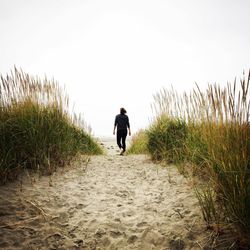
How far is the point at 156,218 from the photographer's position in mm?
2393

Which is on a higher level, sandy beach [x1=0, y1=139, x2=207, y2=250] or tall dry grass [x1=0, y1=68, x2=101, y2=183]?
tall dry grass [x1=0, y1=68, x2=101, y2=183]

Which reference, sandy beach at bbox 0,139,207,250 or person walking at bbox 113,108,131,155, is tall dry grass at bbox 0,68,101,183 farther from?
person walking at bbox 113,108,131,155

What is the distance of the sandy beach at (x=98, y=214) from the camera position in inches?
79.6

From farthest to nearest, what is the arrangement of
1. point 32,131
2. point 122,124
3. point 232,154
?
point 122,124 < point 32,131 < point 232,154

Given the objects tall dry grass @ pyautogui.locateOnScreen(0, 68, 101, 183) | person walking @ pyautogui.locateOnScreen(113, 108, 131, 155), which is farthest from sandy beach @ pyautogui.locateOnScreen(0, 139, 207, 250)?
person walking @ pyautogui.locateOnScreen(113, 108, 131, 155)

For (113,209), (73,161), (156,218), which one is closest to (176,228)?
(156,218)

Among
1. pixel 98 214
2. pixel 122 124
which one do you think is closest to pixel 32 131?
pixel 98 214

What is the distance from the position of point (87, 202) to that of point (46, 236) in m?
0.77

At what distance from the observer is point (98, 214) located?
2506 millimetres

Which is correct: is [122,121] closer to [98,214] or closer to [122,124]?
[122,124]

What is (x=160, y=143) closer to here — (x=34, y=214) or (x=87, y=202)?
(x=87, y=202)

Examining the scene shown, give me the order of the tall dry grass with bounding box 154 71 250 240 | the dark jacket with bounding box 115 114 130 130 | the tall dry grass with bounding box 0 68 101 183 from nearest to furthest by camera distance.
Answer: the tall dry grass with bounding box 154 71 250 240 → the tall dry grass with bounding box 0 68 101 183 → the dark jacket with bounding box 115 114 130 130

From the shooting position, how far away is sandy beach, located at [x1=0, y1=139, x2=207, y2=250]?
2022 millimetres

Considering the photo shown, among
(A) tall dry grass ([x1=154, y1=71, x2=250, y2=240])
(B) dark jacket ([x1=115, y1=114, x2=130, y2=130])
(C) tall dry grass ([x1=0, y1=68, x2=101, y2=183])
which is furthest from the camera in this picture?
(B) dark jacket ([x1=115, y1=114, x2=130, y2=130])
